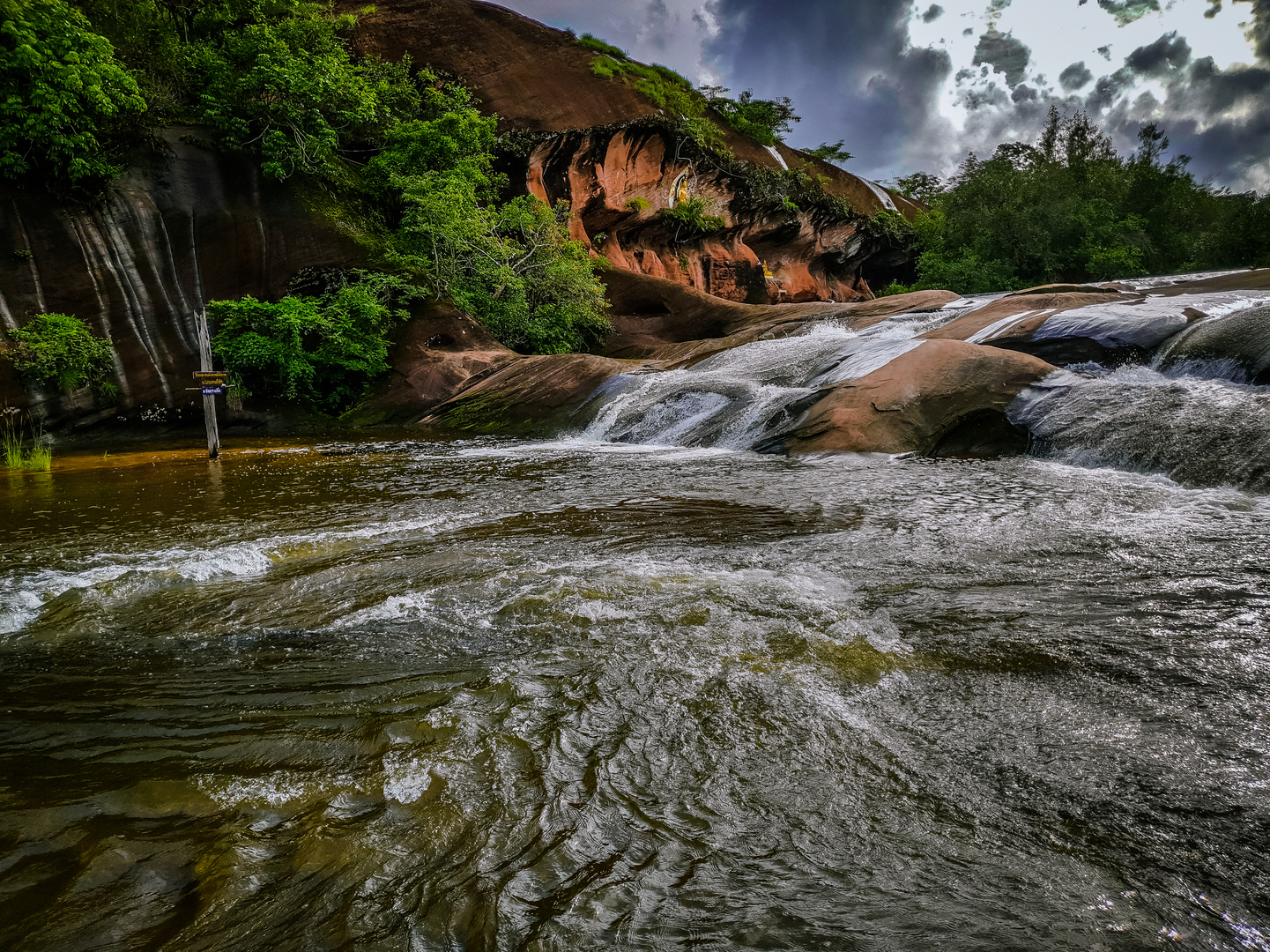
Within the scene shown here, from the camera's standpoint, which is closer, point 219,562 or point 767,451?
point 219,562

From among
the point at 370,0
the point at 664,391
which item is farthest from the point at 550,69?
the point at 664,391

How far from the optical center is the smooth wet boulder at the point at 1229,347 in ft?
27.2

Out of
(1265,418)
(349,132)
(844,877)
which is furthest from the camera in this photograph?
(349,132)

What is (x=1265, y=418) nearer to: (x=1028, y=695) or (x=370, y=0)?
(x=1028, y=695)

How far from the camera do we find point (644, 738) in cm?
234

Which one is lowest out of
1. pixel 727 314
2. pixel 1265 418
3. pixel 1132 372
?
pixel 1265 418

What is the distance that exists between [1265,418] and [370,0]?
104 feet

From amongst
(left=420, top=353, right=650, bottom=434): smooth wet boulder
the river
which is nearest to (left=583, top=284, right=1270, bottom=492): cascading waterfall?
(left=420, top=353, right=650, bottom=434): smooth wet boulder

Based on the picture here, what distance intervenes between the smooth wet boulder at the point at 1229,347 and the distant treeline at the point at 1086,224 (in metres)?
19.5

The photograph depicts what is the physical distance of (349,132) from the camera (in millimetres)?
20812

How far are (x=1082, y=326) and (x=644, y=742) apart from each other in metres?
11.7

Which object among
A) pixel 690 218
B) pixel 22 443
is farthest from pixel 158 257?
pixel 690 218

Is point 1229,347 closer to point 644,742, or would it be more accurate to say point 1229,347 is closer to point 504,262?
point 644,742

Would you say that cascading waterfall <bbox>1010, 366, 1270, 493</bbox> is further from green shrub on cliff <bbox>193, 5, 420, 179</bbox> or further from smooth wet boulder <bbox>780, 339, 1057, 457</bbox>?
green shrub on cliff <bbox>193, 5, 420, 179</bbox>
